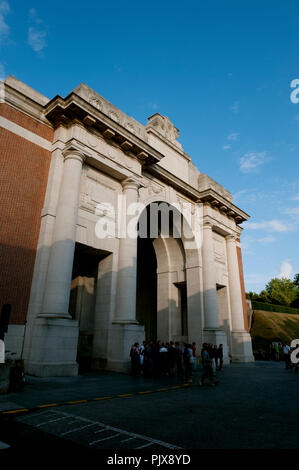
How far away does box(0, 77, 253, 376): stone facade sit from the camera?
11.7 meters

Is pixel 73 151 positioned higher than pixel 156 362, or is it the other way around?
pixel 73 151

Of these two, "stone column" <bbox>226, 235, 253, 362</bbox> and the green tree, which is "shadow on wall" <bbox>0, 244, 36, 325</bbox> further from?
the green tree

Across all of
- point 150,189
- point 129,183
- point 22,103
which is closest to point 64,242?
point 129,183

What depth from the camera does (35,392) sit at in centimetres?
751

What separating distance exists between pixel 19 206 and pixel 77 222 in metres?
2.50

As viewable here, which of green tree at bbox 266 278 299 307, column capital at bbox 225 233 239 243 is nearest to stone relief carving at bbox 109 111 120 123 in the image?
column capital at bbox 225 233 239 243

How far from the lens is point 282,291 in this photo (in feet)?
227

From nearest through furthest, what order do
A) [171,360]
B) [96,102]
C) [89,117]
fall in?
[171,360], [89,117], [96,102]

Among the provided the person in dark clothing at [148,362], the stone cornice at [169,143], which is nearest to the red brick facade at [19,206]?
the person in dark clothing at [148,362]

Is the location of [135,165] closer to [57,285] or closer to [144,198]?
[144,198]

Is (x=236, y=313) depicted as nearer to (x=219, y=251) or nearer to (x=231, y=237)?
(x=219, y=251)

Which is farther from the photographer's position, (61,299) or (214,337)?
(214,337)

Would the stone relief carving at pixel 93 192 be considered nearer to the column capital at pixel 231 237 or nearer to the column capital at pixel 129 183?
the column capital at pixel 129 183
